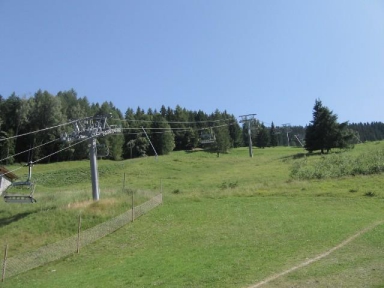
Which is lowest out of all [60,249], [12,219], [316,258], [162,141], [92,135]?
[60,249]

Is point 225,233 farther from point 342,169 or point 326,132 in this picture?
point 326,132

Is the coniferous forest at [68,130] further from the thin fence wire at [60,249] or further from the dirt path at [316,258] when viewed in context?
the dirt path at [316,258]

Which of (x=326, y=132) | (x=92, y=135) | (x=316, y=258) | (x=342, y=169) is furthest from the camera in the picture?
(x=326, y=132)

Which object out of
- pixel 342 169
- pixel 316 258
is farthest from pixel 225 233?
pixel 342 169

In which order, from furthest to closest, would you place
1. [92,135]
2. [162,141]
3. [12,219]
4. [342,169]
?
[162,141], [342,169], [92,135], [12,219]

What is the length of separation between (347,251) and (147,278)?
8909 millimetres

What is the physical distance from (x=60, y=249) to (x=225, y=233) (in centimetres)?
1078

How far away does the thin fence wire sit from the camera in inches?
899

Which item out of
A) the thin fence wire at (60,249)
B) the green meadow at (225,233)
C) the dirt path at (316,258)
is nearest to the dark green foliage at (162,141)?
the green meadow at (225,233)

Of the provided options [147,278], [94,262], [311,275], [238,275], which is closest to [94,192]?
[94,262]

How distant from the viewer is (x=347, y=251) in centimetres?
1738

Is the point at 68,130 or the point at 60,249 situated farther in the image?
the point at 68,130

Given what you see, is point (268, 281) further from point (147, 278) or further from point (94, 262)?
point (94, 262)

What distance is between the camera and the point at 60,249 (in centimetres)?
2533
